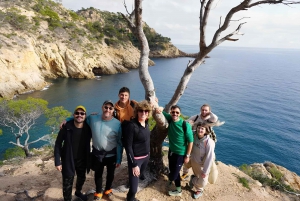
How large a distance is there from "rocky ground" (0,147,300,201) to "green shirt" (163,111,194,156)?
4.27 ft

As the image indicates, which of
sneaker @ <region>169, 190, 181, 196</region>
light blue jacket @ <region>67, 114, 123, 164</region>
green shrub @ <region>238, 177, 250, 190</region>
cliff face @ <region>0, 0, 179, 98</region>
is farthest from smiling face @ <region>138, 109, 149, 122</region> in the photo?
cliff face @ <region>0, 0, 179, 98</region>

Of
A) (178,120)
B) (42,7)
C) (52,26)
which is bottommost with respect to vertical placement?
(178,120)

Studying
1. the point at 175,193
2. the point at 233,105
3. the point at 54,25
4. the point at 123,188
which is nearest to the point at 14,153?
the point at 123,188

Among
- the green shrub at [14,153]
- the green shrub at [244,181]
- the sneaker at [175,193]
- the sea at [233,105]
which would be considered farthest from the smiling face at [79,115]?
the sea at [233,105]

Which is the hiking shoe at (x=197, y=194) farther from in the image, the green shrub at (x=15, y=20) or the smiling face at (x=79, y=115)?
the green shrub at (x=15, y=20)

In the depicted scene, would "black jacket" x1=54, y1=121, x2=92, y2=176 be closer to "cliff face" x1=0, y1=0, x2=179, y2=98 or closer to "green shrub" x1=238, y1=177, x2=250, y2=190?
"green shrub" x1=238, y1=177, x2=250, y2=190

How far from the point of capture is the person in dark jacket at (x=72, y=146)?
367 cm

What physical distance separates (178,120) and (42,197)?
11.5 ft

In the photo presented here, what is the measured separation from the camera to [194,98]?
3547cm

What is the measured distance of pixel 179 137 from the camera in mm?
4375

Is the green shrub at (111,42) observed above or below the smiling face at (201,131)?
above

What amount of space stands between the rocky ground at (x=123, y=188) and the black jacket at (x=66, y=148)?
1.14 metres

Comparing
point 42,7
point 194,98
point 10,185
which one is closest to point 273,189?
point 10,185

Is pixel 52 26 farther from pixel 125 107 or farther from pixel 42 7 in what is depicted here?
pixel 125 107
